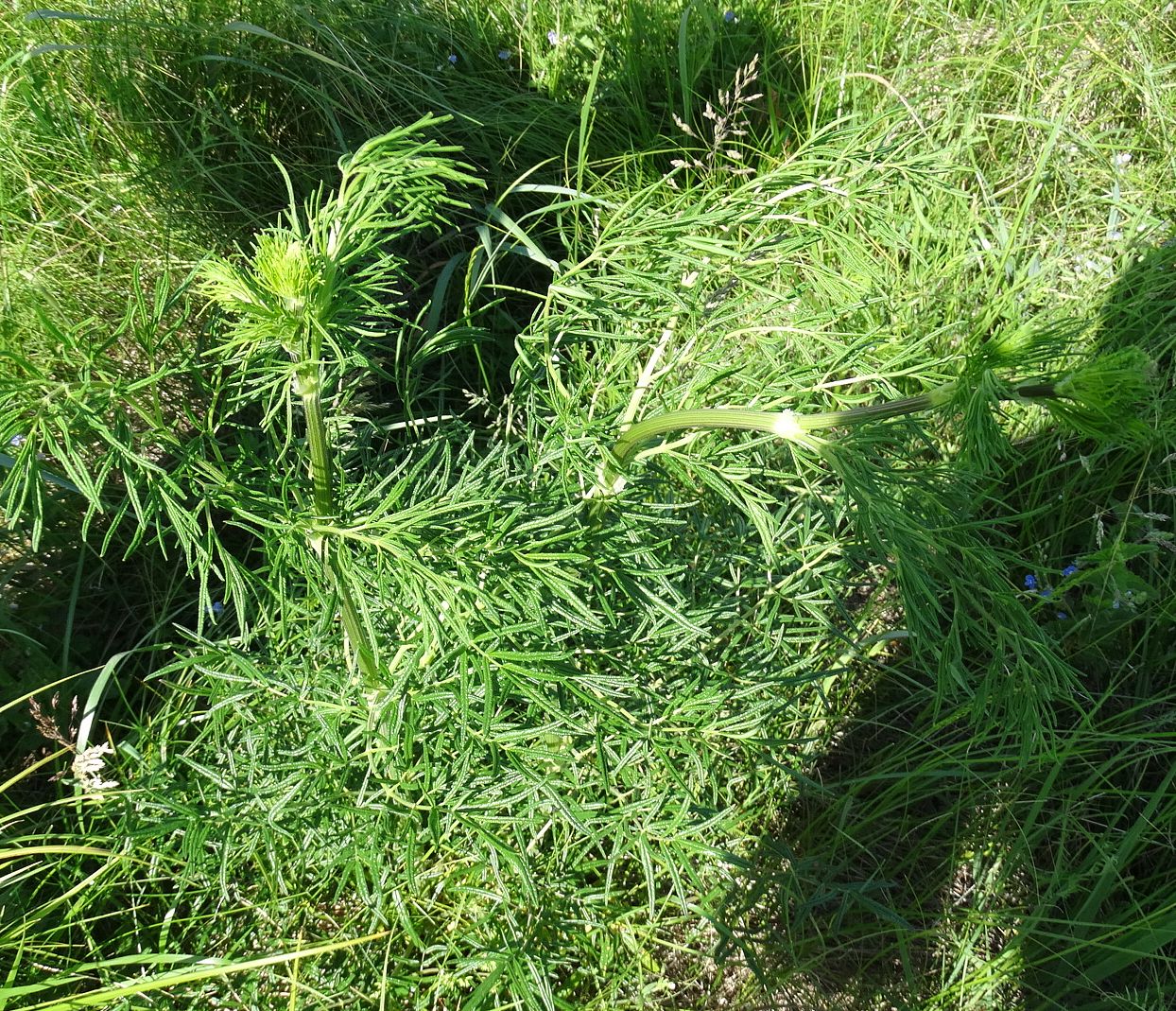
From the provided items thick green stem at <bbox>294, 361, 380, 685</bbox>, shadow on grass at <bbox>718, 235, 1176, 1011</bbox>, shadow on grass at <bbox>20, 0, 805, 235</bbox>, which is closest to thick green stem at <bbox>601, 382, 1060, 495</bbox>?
thick green stem at <bbox>294, 361, 380, 685</bbox>

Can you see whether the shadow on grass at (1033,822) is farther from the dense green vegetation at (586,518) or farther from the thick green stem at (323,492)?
the thick green stem at (323,492)

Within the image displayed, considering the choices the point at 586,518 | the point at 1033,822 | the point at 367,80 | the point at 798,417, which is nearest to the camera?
the point at 798,417

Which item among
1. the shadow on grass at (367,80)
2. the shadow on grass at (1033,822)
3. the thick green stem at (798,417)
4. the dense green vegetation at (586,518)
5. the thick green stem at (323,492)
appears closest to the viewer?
the thick green stem at (798,417)

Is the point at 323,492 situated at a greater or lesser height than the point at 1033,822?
greater

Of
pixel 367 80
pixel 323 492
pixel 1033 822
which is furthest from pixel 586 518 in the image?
pixel 367 80

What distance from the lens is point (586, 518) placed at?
1.52 meters

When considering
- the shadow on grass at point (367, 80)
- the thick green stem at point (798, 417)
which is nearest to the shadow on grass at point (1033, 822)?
the thick green stem at point (798, 417)

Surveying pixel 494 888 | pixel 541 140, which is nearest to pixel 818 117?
pixel 541 140

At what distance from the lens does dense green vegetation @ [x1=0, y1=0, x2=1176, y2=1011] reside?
1300 mm

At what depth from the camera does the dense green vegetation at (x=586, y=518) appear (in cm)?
130

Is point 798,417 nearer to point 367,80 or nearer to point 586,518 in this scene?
point 586,518

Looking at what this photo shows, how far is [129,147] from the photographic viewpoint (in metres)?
2.30

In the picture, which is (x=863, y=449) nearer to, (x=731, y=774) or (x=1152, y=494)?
(x=731, y=774)

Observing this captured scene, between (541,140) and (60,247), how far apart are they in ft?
3.93
